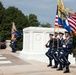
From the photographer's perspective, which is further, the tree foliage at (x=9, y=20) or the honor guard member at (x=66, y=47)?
the tree foliage at (x=9, y=20)

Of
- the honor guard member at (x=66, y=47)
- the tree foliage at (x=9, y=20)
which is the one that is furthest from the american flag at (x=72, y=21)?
the tree foliage at (x=9, y=20)

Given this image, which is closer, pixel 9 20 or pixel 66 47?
pixel 66 47

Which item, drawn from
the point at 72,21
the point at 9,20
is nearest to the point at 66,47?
the point at 72,21

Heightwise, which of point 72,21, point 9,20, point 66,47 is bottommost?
point 66,47

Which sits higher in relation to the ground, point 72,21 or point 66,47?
point 72,21

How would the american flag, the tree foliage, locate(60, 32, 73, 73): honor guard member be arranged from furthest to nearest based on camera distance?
Answer: the tree foliage < the american flag < locate(60, 32, 73, 73): honor guard member

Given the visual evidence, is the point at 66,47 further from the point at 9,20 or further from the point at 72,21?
the point at 9,20

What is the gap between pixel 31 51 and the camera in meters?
18.2

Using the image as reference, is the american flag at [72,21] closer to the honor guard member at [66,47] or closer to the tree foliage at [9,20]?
the honor guard member at [66,47]

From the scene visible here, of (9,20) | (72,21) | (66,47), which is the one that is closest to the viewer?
(66,47)

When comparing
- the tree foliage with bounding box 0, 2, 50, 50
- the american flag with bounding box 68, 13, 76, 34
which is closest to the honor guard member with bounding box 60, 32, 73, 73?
the american flag with bounding box 68, 13, 76, 34

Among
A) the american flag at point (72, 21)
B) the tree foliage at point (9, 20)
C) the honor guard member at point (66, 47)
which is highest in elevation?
the tree foliage at point (9, 20)

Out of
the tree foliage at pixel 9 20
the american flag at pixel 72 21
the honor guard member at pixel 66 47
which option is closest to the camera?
the honor guard member at pixel 66 47

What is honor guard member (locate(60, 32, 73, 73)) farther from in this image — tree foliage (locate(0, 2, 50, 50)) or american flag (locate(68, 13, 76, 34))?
tree foliage (locate(0, 2, 50, 50))
